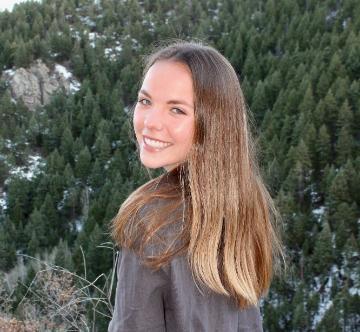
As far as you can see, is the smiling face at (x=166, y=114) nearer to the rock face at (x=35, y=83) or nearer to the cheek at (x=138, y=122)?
the cheek at (x=138, y=122)

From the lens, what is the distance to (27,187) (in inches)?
2408

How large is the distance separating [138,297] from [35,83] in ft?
270

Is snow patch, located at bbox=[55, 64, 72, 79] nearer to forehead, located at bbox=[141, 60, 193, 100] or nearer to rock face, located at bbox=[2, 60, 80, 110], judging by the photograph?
rock face, located at bbox=[2, 60, 80, 110]

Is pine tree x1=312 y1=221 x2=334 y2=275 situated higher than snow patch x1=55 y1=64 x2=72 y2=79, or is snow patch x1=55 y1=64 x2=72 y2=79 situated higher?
snow patch x1=55 y1=64 x2=72 y2=79

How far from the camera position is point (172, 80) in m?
2.39

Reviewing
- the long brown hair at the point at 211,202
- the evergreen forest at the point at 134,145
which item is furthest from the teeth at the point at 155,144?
the evergreen forest at the point at 134,145

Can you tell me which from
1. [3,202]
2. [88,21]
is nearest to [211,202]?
[3,202]

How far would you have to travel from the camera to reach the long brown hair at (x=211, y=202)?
86.4 inches

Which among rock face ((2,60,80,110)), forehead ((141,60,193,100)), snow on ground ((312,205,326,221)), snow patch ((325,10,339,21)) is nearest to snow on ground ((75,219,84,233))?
snow on ground ((312,205,326,221))

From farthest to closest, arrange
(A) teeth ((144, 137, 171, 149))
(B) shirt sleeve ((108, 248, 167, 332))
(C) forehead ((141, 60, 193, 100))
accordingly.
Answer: (A) teeth ((144, 137, 171, 149)), (C) forehead ((141, 60, 193, 100)), (B) shirt sleeve ((108, 248, 167, 332))

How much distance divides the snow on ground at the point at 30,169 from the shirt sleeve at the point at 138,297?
2483 inches

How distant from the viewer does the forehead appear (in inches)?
94.0

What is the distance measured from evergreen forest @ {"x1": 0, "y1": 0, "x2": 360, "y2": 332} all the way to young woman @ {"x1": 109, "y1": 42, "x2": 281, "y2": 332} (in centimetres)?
2554

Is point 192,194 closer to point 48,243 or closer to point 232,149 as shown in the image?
point 232,149
